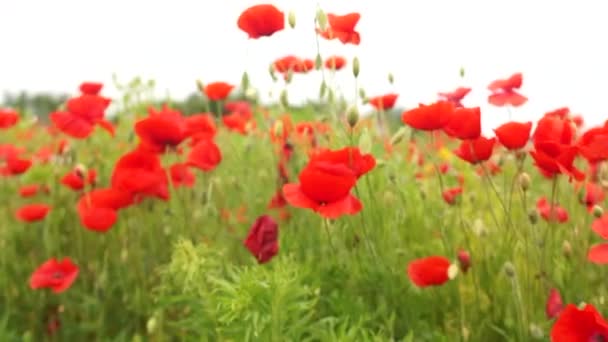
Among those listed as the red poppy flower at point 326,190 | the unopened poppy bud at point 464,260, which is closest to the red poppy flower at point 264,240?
the red poppy flower at point 326,190

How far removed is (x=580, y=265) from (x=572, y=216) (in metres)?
0.35

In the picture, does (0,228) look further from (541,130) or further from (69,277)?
(541,130)

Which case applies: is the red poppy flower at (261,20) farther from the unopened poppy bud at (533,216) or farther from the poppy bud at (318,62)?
the unopened poppy bud at (533,216)

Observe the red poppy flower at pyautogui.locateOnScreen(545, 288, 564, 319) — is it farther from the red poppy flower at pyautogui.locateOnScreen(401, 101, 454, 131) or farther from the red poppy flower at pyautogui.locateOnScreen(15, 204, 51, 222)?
the red poppy flower at pyautogui.locateOnScreen(15, 204, 51, 222)

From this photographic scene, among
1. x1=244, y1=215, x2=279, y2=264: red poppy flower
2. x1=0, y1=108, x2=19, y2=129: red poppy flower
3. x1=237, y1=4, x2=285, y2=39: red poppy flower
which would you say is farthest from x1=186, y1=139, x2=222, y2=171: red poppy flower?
x1=0, y1=108, x2=19, y2=129: red poppy flower

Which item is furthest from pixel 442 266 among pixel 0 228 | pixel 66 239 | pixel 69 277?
pixel 0 228

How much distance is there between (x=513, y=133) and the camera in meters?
1.93

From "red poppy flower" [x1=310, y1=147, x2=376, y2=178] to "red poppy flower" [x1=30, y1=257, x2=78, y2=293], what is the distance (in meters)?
1.25

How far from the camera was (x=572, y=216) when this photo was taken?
260 cm

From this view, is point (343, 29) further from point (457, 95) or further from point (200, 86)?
point (200, 86)

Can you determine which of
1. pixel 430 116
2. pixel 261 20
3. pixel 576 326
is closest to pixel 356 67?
pixel 261 20

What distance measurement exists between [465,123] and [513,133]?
0.36 ft

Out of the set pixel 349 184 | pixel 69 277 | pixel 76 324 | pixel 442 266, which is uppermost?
pixel 349 184

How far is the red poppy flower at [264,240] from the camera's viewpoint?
1.98m
